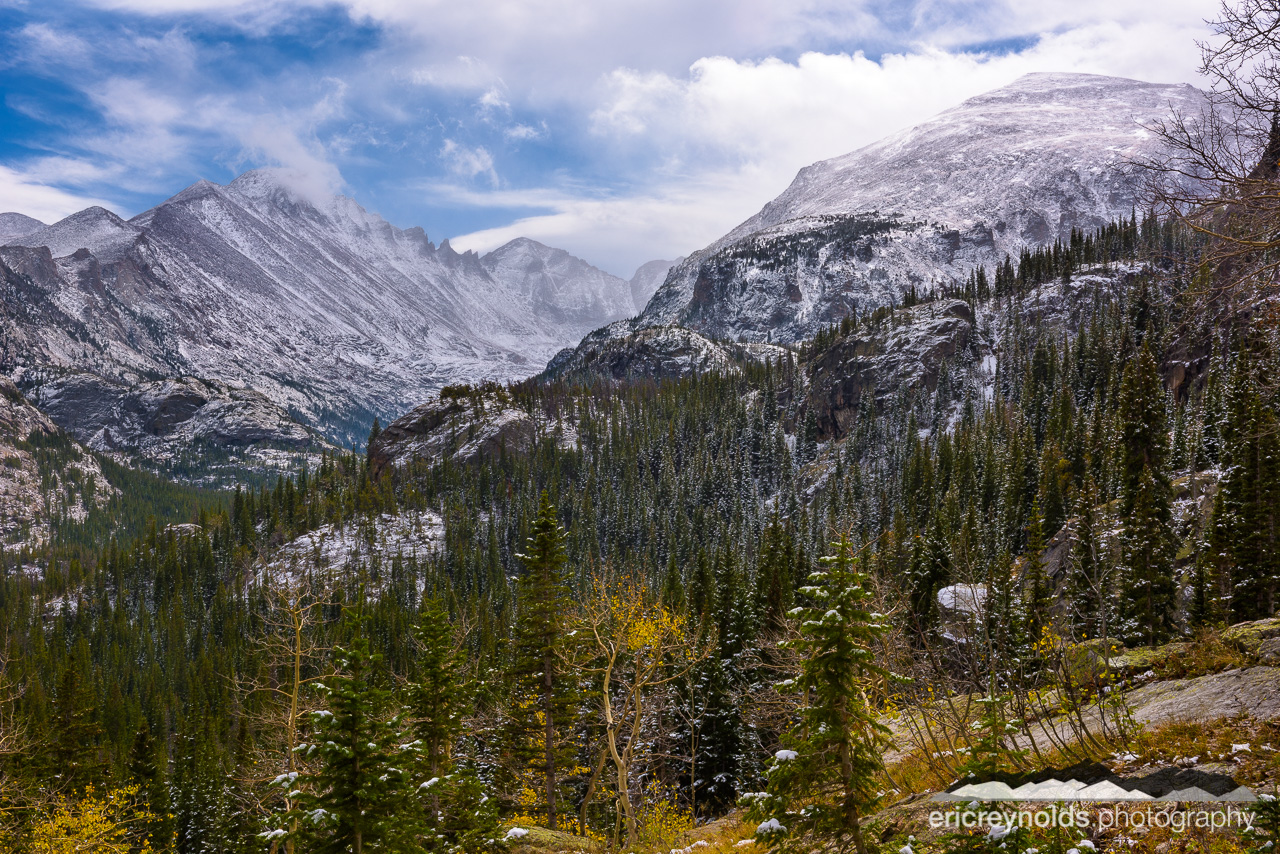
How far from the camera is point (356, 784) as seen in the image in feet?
46.9

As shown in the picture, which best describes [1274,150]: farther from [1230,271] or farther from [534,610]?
[534,610]

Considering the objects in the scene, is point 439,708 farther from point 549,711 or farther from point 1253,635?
point 1253,635

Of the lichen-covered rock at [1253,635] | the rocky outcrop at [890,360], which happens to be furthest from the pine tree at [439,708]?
the rocky outcrop at [890,360]

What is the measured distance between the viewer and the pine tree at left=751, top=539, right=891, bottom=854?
11.1 metres

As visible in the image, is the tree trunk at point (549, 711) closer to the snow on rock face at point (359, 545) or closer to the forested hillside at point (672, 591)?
the forested hillside at point (672, 591)

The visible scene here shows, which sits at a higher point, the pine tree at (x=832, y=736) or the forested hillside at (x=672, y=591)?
the pine tree at (x=832, y=736)

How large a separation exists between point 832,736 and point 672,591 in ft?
162

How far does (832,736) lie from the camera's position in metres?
11.0

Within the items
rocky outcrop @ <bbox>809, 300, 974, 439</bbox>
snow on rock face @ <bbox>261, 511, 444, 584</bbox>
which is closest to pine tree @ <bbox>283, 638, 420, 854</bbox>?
snow on rock face @ <bbox>261, 511, 444, 584</bbox>

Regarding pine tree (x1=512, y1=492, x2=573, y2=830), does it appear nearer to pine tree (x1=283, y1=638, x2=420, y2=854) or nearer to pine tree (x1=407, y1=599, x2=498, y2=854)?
pine tree (x1=407, y1=599, x2=498, y2=854)

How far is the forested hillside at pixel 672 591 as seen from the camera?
15641mm

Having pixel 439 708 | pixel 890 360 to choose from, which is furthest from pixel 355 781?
pixel 890 360

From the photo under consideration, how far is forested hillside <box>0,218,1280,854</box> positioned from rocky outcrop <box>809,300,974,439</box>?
1169mm

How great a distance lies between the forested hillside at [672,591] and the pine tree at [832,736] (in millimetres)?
210
